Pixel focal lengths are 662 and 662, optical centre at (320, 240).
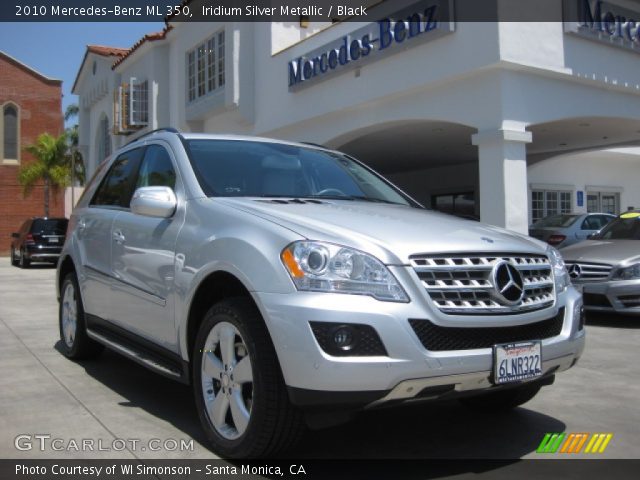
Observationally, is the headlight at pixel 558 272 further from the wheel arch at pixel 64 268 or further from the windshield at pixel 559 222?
the windshield at pixel 559 222

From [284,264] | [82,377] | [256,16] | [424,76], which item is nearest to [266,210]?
[284,264]

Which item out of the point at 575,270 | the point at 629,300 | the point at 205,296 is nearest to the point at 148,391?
the point at 205,296

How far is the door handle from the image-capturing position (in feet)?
15.3

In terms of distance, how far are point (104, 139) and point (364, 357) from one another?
29.3 m

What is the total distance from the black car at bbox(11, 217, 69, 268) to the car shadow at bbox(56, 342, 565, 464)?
17.6m

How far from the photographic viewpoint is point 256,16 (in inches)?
669

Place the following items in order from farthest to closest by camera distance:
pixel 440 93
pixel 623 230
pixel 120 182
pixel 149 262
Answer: pixel 440 93 → pixel 623 230 → pixel 120 182 → pixel 149 262

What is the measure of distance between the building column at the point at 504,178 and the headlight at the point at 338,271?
8426 mm

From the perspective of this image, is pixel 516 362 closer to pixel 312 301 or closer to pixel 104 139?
pixel 312 301

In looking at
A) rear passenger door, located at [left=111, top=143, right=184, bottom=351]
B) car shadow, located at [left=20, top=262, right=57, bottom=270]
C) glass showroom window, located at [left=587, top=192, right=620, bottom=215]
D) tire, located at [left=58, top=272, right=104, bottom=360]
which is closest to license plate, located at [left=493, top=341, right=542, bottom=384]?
rear passenger door, located at [left=111, top=143, right=184, bottom=351]

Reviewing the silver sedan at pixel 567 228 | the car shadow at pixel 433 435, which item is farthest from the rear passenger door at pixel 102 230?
the silver sedan at pixel 567 228

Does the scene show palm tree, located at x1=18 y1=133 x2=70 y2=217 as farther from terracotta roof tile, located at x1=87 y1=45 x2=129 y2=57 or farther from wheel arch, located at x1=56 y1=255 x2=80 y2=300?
wheel arch, located at x1=56 y1=255 x2=80 y2=300

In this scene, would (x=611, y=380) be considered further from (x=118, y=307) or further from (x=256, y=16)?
(x=256, y=16)

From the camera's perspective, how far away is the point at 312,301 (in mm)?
2953
